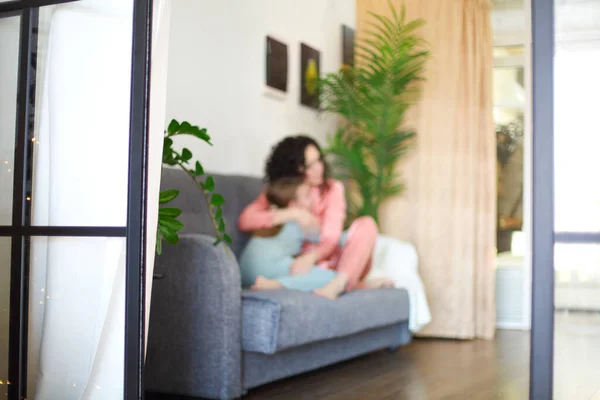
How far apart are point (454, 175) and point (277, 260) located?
1.64 metres

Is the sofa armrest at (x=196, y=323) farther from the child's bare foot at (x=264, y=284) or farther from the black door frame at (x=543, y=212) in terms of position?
the black door frame at (x=543, y=212)

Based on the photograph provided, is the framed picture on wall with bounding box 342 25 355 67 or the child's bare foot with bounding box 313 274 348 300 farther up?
the framed picture on wall with bounding box 342 25 355 67

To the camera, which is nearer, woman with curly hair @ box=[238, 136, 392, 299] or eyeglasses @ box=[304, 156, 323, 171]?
woman with curly hair @ box=[238, 136, 392, 299]

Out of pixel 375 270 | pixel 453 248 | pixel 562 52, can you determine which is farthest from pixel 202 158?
pixel 562 52

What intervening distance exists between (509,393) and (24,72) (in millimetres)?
2091

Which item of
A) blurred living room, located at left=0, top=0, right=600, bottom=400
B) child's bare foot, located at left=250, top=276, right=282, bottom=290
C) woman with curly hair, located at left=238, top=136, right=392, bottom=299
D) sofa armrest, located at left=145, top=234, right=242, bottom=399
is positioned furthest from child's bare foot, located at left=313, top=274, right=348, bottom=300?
sofa armrest, located at left=145, top=234, right=242, bottom=399

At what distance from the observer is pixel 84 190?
2.15 m

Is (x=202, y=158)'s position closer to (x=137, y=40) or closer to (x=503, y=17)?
(x=137, y=40)

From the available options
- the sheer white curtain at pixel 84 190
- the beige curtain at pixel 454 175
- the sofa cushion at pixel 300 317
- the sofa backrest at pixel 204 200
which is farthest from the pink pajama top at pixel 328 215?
the sheer white curtain at pixel 84 190

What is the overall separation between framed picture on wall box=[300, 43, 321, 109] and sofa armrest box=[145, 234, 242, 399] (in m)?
2.21

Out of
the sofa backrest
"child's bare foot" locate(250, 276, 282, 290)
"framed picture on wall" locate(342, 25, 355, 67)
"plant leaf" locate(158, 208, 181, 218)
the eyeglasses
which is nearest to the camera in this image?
"plant leaf" locate(158, 208, 181, 218)

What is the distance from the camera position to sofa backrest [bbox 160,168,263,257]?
122 inches

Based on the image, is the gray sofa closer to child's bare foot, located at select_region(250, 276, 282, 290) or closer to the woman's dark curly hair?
child's bare foot, located at select_region(250, 276, 282, 290)

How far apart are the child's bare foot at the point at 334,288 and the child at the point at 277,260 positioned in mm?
30
